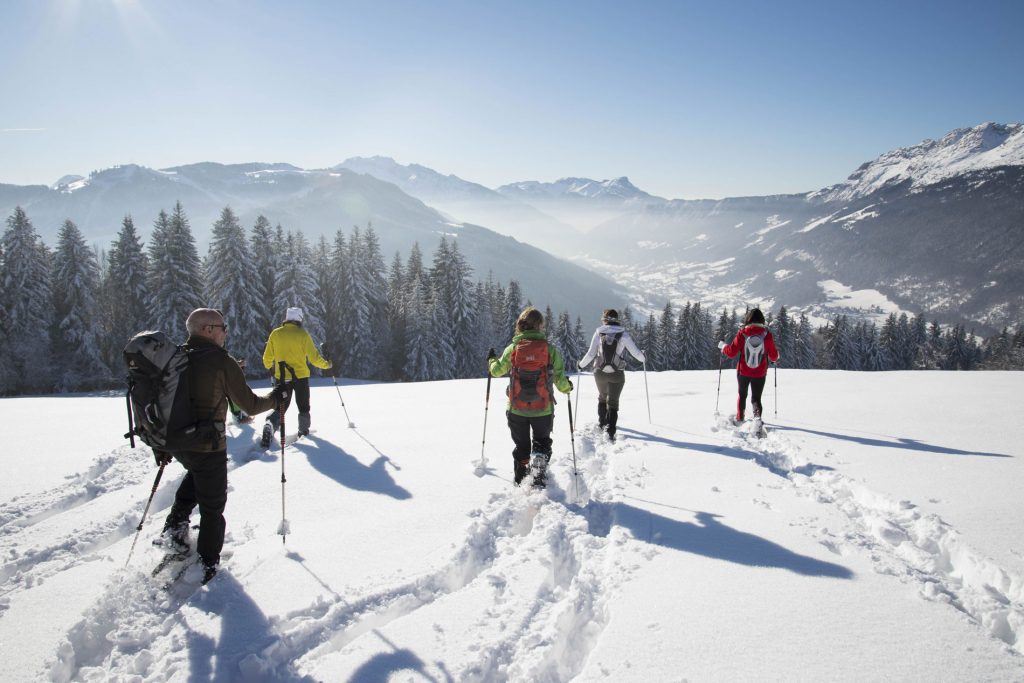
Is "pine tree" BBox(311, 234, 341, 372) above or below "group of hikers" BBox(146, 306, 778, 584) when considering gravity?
above

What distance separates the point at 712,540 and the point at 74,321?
42443 millimetres

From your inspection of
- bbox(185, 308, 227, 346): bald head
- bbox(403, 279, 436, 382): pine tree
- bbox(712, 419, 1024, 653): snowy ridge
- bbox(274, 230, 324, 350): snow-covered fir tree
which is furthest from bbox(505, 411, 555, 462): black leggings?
bbox(403, 279, 436, 382): pine tree

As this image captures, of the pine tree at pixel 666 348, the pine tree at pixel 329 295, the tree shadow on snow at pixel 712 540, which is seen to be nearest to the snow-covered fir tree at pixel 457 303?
the pine tree at pixel 329 295

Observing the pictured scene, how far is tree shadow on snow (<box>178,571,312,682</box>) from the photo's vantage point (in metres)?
2.98

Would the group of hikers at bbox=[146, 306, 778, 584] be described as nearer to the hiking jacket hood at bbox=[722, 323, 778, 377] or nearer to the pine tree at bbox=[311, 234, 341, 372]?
the hiking jacket hood at bbox=[722, 323, 778, 377]

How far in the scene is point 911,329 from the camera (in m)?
74.9

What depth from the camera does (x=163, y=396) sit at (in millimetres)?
3820

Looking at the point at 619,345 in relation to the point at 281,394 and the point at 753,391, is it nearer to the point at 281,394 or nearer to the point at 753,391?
the point at 753,391

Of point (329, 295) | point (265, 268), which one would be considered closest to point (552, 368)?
point (265, 268)

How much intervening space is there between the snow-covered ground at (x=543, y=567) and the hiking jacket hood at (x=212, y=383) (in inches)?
58.8

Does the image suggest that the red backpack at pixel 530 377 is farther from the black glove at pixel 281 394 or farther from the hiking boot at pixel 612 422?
the hiking boot at pixel 612 422

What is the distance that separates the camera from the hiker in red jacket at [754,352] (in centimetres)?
908

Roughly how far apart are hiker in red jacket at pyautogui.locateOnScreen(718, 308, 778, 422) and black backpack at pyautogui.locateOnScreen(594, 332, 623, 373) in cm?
242

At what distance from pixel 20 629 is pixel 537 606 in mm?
3903
